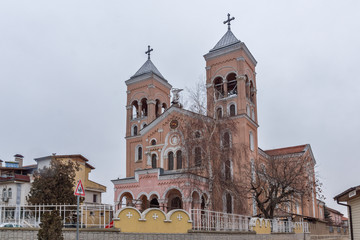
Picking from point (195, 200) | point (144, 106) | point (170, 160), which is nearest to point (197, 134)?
point (195, 200)

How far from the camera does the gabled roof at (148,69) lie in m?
41.5

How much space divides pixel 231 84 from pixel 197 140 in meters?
14.5

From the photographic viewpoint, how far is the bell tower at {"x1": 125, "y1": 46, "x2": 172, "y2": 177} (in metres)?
37.9

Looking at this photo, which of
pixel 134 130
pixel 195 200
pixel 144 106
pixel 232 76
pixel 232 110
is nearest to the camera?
pixel 195 200

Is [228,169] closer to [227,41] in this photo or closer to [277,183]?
[277,183]

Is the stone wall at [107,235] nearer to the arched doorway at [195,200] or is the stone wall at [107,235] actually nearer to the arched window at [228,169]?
the arched window at [228,169]

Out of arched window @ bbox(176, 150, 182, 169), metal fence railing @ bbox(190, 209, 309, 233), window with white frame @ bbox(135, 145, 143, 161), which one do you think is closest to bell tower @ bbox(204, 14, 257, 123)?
arched window @ bbox(176, 150, 182, 169)

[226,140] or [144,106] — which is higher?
[144,106]

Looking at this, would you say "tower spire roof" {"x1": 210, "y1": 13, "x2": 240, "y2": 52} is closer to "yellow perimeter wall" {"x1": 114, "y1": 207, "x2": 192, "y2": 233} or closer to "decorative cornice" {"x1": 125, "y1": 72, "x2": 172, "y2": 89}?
"decorative cornice" {"x1": 125, "y1": 72, "x2": 172, "y2": 89}

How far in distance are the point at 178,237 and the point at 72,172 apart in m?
15.5

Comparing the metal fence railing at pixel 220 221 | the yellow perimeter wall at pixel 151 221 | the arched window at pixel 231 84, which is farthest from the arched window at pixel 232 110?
the yellow perimeter wall at pixel 151 221

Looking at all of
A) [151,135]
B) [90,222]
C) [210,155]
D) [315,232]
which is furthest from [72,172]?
[315,232]

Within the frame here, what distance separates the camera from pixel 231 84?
117 feet

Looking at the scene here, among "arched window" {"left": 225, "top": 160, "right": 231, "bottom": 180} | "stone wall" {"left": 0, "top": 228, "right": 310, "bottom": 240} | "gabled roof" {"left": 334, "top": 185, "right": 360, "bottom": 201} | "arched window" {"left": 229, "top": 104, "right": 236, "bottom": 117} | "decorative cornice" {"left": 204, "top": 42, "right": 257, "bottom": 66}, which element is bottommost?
"stone wall" {"left": 0, "top": 228, "right": 310, "bottom": 240}
